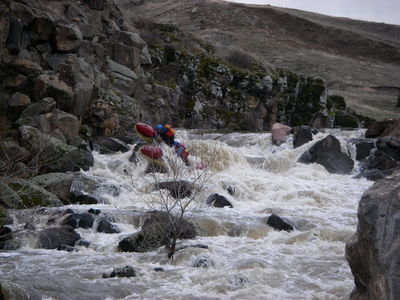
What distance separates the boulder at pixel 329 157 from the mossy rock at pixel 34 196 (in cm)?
1196

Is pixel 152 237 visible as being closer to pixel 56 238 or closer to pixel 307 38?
pixel 56 238

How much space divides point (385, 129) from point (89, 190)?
51.1 feet

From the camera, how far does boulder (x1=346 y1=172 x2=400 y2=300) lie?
5.07 meters

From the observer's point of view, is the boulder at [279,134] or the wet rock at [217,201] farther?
the boulder at [279,134]

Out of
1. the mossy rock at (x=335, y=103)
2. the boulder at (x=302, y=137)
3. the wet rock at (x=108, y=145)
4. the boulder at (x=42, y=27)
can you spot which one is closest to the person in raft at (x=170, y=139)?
the wet rock at (x=108, y=145)

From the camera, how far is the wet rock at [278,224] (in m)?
12.2

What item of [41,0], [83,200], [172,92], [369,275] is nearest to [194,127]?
[172,92]

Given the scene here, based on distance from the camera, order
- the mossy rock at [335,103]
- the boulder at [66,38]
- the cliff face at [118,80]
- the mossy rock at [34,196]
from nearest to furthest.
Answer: the mossy rock at [34,196]
the cliff face at [118,80]
the boulder at [66,38]
the mossy rock at [335,103]

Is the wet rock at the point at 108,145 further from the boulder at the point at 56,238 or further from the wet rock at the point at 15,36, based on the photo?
the boulder at the point at 56,238

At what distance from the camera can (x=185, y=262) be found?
31.0 ft

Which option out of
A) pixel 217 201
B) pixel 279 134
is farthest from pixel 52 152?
pixel 279 134

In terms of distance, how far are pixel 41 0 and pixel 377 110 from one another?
102ft

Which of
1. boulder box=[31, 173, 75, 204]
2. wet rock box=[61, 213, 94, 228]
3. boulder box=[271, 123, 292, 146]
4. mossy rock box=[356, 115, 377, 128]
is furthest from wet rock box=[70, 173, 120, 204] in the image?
mossy rock box=[356, 115, 377, 128]

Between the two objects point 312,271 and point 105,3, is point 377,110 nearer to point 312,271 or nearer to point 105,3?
point 105,3
